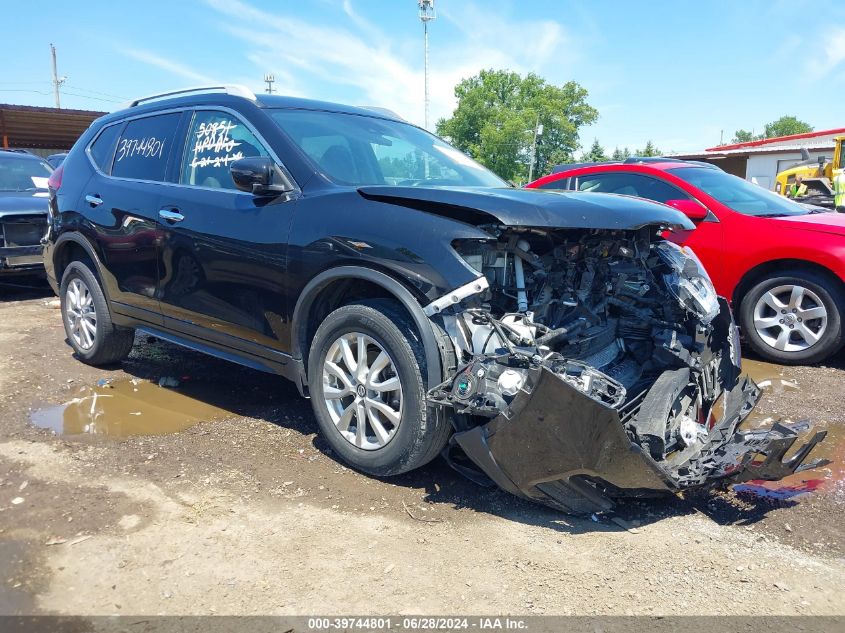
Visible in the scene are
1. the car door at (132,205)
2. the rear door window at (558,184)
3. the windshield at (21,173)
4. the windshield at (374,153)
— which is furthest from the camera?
the windshield at (21,173)

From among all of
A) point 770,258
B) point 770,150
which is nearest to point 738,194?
point 770,258

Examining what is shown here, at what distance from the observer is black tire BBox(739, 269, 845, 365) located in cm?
523

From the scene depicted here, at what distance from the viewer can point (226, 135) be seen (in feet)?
13.4

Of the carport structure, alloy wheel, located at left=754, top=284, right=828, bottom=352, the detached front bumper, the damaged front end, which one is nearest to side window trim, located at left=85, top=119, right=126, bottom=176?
the damaged front end

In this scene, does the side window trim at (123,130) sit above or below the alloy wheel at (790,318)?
above

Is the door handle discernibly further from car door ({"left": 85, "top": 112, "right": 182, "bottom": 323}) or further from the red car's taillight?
the red car's taillight

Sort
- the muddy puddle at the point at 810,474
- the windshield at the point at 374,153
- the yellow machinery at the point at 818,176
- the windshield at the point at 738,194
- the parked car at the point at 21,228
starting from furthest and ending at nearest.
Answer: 1. the yellow machinery at the point at 818,176
2. the parked car at the point at 21,228
3. the windshield at the point at 738,194
4. the windshield at the point at 374,153
5. the muddy puddle at the point at 810,474

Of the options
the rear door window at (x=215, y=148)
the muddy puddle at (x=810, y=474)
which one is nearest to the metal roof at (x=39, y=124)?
the rear door window at (x=215, y=148)

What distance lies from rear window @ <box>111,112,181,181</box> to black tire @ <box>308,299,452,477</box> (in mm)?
2013

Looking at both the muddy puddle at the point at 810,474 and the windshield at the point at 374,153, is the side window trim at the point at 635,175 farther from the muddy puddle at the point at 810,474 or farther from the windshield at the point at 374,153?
the windshield at the point at 374,153

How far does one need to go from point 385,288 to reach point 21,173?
877cm

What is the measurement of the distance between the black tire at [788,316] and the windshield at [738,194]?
2.13 feet

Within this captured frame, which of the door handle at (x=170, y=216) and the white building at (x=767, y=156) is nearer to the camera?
the door handle at (x=170, y=216)

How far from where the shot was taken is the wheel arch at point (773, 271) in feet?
17.4
